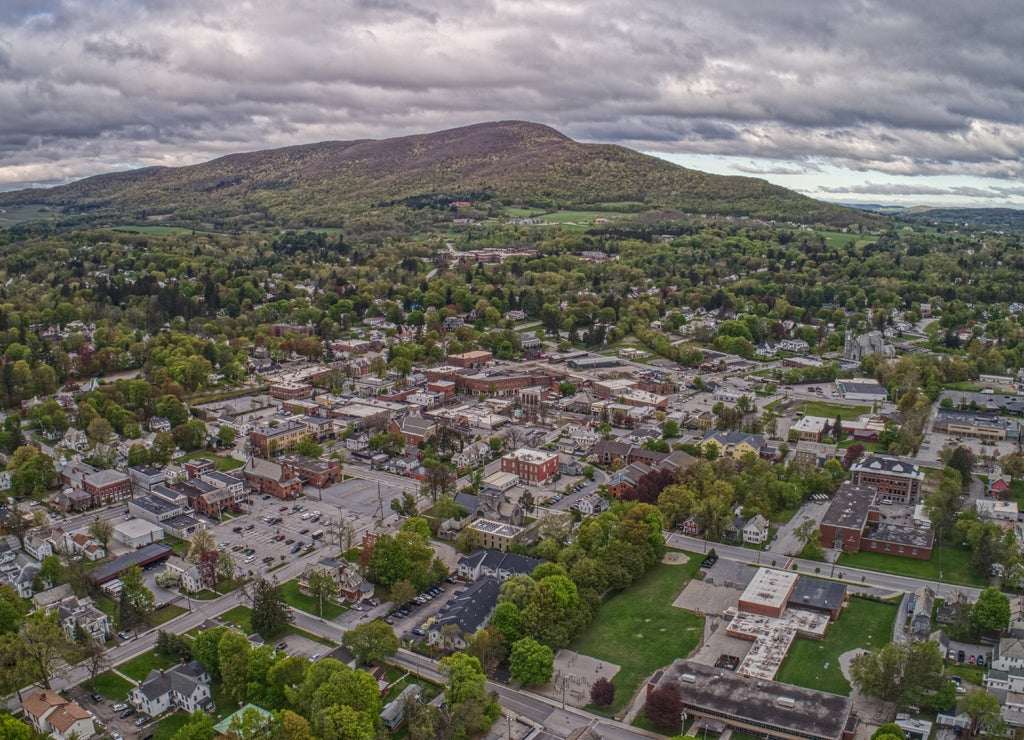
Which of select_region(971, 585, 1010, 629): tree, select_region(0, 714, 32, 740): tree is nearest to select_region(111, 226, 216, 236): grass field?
select_region(0, 714, 32, 740): tree

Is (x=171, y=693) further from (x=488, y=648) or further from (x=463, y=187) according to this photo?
(x=463, y=187)

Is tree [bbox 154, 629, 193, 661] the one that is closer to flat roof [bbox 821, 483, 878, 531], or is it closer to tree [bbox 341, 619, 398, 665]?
tree [bbox 341, 619, 398, 665]

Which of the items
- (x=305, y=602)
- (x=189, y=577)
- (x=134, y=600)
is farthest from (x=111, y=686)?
(x=305, y=602)

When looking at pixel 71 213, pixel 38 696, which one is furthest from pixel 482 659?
pixel 71 213

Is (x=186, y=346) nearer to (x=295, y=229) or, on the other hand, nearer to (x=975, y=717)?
(x=975, y=717)

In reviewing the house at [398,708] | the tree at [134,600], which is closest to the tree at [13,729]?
the tree at [134,600]
